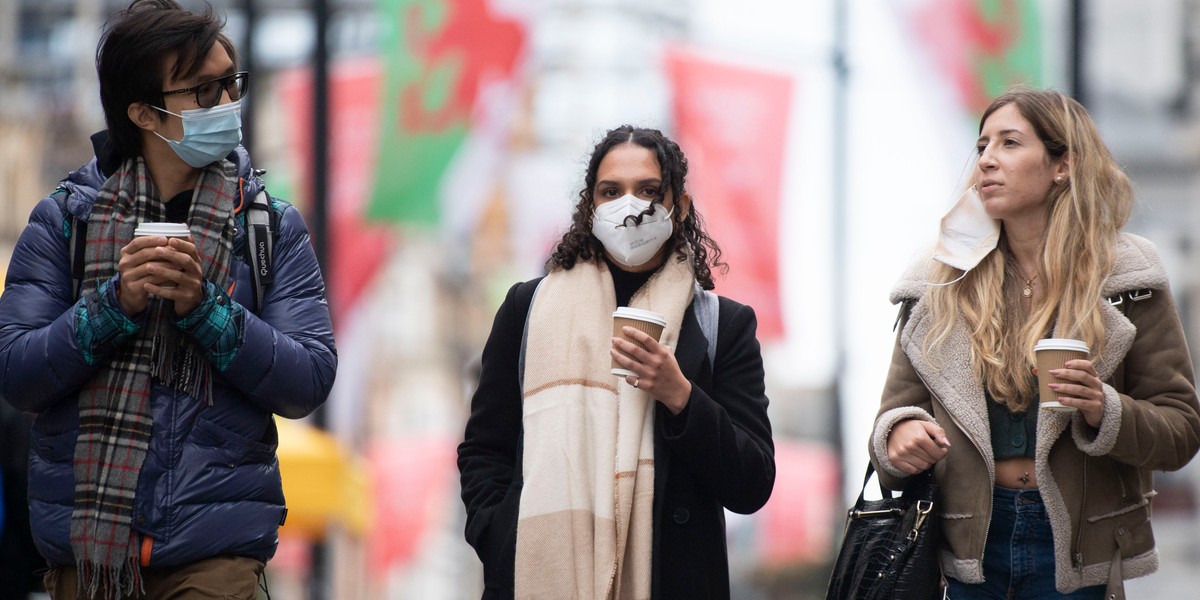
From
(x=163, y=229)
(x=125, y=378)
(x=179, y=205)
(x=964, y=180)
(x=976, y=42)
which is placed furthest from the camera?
(x=976, y=42)

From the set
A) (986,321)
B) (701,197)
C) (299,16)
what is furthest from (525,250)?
(986,321)

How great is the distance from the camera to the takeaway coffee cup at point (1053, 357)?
10.7ft

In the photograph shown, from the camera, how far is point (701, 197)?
1068 cm

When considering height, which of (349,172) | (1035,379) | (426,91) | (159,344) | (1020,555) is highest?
(426,91)

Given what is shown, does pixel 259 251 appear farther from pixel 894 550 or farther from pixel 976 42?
pixel 976 42

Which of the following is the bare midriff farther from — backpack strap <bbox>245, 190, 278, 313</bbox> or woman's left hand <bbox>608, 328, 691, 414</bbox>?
backpack strap <bbox>245, 190, 278, 313</bbox>

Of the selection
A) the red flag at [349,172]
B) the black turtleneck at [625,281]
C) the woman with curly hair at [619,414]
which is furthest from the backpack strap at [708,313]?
the red flag at [349,172]

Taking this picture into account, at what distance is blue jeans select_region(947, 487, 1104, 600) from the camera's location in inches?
136

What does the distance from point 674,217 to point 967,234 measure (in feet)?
2.44

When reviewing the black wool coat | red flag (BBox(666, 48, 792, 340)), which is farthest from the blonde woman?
red flag (BBox(666, 48, 792, 340))

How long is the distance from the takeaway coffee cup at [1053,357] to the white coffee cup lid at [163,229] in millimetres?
1856

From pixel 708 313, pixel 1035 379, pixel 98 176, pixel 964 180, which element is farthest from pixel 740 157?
pixel 98 176

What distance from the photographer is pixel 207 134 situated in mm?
3369

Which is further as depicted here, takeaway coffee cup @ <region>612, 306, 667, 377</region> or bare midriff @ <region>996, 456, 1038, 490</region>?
bare midriff @ <region>996, 456, 1038, 490</region>
